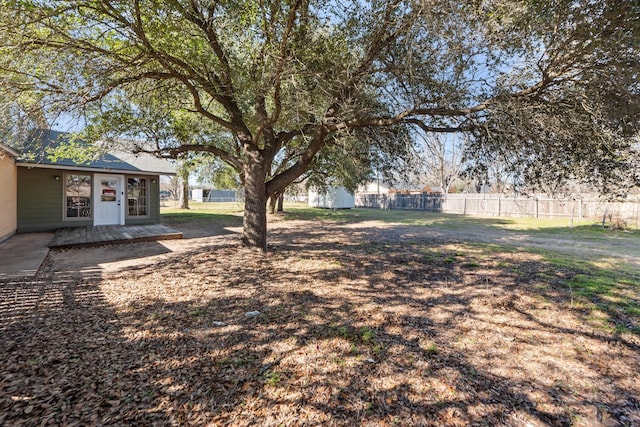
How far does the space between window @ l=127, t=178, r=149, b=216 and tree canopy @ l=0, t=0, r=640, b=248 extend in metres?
7.20

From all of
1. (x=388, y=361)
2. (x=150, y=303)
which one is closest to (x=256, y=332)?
(x=388, y=361)

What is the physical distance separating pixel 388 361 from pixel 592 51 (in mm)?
4037

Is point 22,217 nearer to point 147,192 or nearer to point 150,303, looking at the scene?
point 147,192

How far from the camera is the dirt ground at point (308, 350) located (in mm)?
2193

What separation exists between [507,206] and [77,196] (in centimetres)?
2271

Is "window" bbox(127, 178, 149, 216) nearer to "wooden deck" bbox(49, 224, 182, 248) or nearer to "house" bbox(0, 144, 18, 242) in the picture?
"wooden deck" bbox(49, 224, 182, 248)

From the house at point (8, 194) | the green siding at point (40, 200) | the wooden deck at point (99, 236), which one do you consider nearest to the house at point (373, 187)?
the wooden deck at point (99, 236)

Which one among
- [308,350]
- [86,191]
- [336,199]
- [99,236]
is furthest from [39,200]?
[336,199]

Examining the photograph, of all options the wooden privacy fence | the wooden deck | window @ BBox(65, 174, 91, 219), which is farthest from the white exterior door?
the wooden privacy fence

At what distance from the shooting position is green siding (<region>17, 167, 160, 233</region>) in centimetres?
1009

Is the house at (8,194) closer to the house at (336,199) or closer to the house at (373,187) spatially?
the house at (373,187)

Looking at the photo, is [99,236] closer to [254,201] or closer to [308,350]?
[254,201]

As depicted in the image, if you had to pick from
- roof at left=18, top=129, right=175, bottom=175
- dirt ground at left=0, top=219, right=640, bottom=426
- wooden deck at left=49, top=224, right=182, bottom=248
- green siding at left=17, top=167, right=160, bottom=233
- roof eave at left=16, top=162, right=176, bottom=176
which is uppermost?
roof at left=18, top=129, right=175, bottom=175

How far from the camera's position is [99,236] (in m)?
9.02
